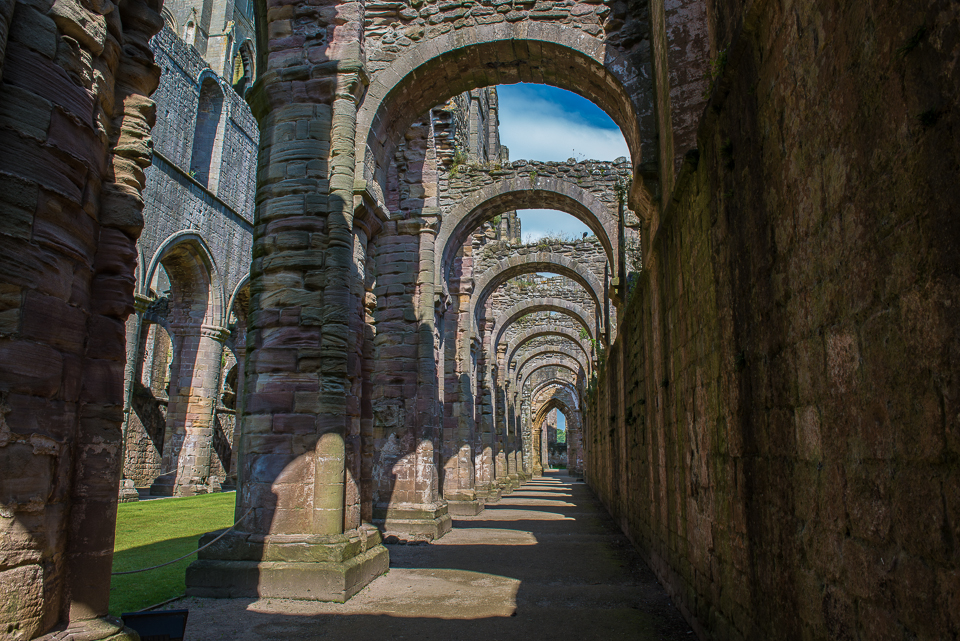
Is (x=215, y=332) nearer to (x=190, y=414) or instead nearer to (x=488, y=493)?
(x=190, y=414)

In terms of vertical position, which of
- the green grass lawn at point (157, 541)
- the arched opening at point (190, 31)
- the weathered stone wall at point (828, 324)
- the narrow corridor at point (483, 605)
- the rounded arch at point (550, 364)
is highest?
the arched opening at point (190, 31)

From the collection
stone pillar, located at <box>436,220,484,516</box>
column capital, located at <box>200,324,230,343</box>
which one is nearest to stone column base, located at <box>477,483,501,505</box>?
stone pillar, located at <box>436,220,484,516</box>

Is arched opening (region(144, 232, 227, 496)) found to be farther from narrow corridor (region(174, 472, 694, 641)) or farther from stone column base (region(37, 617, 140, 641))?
stone column base (region(37, 617, 140, 641))

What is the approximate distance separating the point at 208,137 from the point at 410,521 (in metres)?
16.5

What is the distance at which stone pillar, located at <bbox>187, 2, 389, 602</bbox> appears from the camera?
6.00 m

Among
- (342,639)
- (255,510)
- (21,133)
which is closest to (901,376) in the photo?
(21,133)

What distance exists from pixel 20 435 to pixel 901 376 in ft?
11.0

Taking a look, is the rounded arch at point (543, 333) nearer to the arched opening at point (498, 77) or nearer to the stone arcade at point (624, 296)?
the stone arcade at point (624, 296)

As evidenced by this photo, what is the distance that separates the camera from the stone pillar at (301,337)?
5996 mm

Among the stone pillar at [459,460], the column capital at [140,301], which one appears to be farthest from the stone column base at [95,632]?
the column capital at [140,301]

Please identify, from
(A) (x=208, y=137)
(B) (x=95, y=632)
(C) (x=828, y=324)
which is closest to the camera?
(C) (x=828, y=324)

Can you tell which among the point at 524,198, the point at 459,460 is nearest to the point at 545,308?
the point at 524,198

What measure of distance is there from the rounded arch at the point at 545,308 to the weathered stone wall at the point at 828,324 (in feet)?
59.9

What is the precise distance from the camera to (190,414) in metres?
18.4
